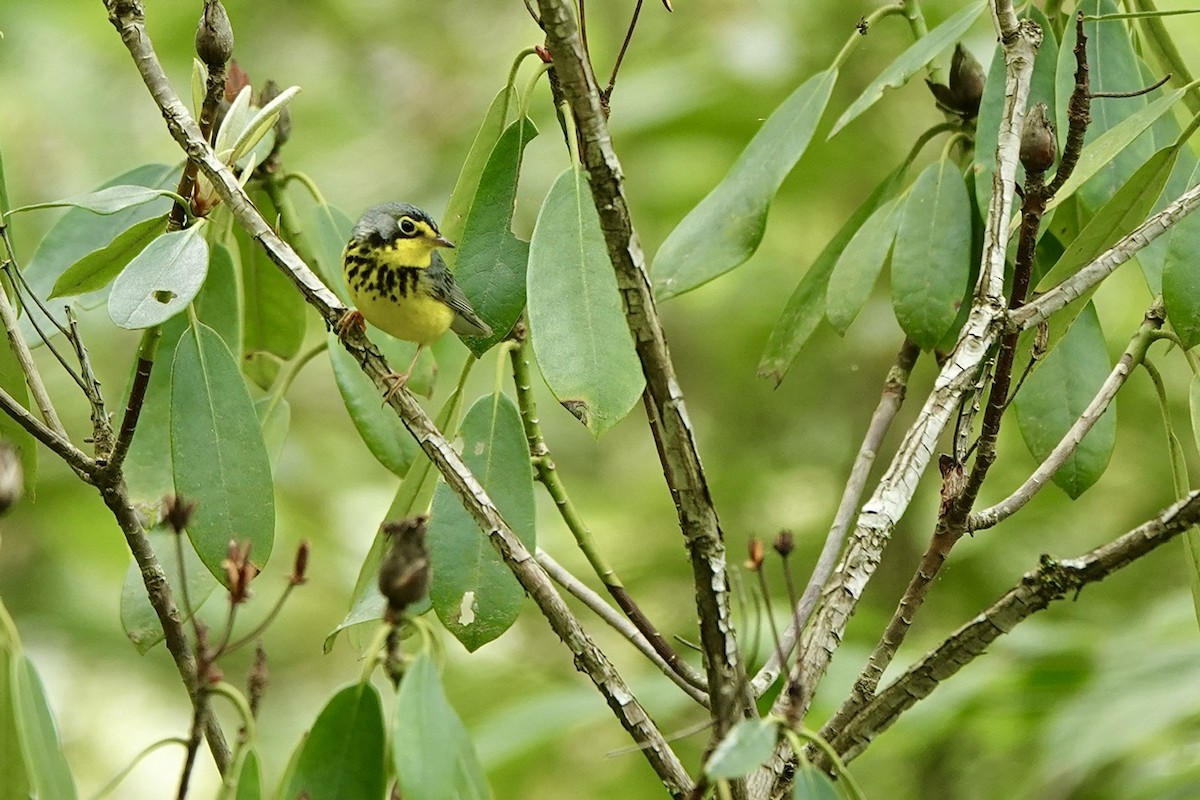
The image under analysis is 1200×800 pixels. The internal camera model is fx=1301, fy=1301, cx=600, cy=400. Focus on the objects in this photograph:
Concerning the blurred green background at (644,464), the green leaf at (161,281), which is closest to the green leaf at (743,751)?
the green leaf at (161,281)

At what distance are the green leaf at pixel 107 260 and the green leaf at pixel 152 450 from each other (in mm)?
204

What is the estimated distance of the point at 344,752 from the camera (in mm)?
1292

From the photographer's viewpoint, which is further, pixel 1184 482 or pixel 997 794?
pixel 997 794

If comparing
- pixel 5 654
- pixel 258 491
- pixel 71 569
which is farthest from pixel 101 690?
pixel 5 654

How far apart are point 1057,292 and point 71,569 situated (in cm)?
415

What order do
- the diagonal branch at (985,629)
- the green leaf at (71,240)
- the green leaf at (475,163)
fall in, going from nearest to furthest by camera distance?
the diagonal branch at (985,629), the green leaf at (475,163), the green leaf at (71,240)

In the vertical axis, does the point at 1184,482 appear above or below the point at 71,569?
below

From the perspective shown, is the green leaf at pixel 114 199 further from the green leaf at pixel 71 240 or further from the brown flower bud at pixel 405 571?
the brown flower bud at pixel 405 571

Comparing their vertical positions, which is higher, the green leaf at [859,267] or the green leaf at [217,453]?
the green leaf at [859,267]

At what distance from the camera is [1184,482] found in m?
1.77

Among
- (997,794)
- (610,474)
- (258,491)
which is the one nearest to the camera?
(258,491)

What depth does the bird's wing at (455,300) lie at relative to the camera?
181 cm

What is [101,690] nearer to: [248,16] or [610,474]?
[610,474]

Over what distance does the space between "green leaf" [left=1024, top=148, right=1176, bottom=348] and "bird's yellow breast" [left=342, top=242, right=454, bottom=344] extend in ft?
3.30
